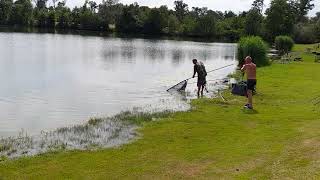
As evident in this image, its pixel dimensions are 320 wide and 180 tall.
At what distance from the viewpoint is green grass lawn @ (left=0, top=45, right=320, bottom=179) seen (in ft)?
47.1

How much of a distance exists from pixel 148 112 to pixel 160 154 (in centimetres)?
925

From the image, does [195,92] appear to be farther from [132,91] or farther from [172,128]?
[172,128]

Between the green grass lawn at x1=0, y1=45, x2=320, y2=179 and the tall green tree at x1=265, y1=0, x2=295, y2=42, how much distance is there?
372ft

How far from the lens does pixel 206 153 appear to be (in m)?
16.7

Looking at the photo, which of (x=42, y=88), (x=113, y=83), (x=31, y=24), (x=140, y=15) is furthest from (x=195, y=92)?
(x=31, y=24)

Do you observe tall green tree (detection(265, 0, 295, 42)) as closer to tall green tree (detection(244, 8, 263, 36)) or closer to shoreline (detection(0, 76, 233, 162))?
tall green tree (detection(244, 8, 263, 36))

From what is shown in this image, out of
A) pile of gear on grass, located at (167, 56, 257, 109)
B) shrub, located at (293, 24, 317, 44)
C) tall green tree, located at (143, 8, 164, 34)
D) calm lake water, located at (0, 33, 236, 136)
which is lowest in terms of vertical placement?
calm lake water, located at (0, 33, 236, 136)

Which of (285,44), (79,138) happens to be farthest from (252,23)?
(79,138)

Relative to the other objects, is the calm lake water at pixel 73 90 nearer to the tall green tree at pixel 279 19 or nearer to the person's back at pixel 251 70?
the person's back at pixel 251 70

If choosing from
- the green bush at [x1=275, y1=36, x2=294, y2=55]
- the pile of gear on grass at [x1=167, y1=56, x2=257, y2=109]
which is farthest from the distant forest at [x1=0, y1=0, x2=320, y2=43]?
the pile of gear on grass at [x1=167, y1=56, x2=257, y2=109]

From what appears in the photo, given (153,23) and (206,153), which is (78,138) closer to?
(206,153)

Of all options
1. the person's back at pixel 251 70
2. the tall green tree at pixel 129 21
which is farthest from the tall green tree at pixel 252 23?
the person's back at pixel 251 70

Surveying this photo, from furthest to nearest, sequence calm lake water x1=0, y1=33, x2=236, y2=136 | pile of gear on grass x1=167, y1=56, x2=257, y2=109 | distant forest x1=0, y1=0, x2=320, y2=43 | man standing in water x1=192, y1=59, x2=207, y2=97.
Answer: distant forest x1=0, y1=0, x2=320, y2=43 → man standing in water x1=192, y1=59, x2=207, y2=97 → pile of gear on grass x1=167, y1=56, x2=257, y2=109 → calm lake water x1=0, y1=33, x2=236, y2=136

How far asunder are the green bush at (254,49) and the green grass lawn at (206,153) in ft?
100
